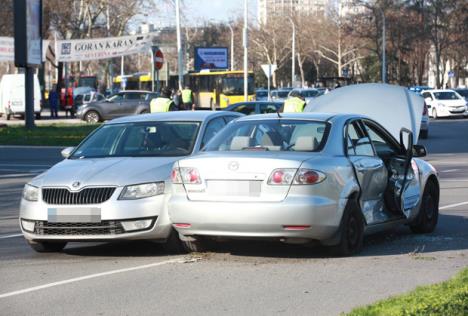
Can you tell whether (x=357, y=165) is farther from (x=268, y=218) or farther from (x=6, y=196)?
(x=6, y=196)

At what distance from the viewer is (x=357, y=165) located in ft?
33.3

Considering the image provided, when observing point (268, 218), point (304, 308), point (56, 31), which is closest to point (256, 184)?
point (268, 218)

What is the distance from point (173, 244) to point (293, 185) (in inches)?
65.6

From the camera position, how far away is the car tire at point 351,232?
9688mm

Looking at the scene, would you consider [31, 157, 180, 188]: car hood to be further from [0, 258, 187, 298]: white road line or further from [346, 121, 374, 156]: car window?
[346, 121, 374, 156]: car window

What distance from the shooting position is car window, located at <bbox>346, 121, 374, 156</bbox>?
10359mm

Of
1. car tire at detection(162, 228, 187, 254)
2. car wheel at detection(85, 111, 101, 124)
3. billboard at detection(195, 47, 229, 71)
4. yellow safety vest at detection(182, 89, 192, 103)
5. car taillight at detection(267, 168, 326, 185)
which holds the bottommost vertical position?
car wheel at detection(85, 111, 101, 124)

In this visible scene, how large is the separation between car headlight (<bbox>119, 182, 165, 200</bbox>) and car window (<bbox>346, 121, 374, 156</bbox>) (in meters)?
1.96

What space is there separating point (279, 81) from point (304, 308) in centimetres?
10665

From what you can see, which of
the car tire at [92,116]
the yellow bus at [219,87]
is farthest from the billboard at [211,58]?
the car tire at [92,116]

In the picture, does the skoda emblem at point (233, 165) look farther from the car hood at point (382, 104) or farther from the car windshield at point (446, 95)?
the car windshield at point (446, 95)

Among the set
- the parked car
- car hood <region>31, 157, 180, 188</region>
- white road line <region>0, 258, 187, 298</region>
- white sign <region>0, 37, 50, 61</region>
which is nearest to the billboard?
white sign <region>0, 37, 50, 61</region>

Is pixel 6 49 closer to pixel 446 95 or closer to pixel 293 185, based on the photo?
pixel 446 95

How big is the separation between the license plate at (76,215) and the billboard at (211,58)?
6104 cm
